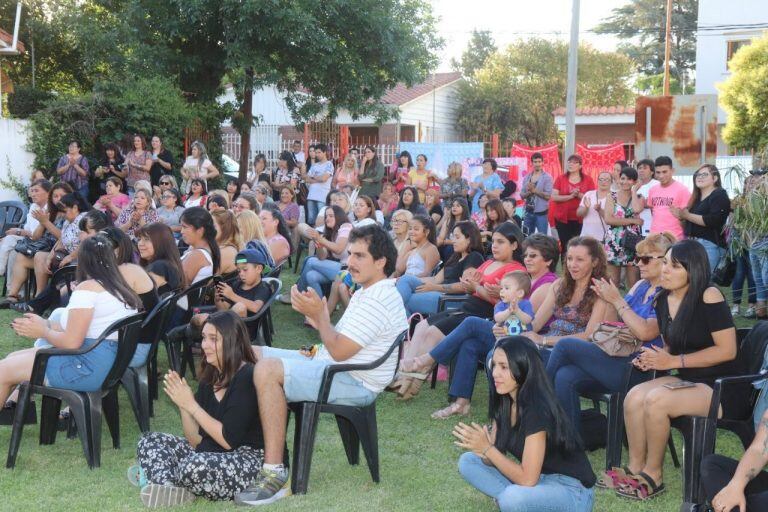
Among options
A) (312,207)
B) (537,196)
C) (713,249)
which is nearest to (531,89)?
(312,207)

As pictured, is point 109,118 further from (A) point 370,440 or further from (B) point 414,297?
(A) point 370,440

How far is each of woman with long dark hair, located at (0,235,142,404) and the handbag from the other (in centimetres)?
267

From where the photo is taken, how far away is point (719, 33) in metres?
28.1

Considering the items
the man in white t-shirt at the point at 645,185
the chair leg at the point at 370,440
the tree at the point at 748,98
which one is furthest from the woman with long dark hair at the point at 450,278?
the tree at the point at 748,98

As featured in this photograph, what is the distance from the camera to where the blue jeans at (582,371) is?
4906 millimetres

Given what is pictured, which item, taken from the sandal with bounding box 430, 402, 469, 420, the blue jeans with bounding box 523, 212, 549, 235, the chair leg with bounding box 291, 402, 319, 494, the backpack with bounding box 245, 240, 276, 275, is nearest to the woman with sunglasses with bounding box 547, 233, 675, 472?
the sandal with bounding box 430, 402, 469, 420

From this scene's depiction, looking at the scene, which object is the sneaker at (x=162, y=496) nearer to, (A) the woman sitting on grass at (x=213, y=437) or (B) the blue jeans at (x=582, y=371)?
(A) the woman sitting on grass at (x=213, y=437)

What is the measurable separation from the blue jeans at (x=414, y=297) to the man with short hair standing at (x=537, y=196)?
455cm

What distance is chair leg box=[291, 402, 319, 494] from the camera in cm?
438

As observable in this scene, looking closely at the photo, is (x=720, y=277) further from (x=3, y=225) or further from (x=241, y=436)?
(x=3, y=225)

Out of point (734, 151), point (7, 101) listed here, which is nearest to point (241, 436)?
point (7, 101)

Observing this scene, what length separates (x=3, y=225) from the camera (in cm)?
1111

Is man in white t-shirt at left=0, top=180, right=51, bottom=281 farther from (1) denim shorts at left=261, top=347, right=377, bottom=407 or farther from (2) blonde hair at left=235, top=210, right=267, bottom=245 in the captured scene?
(1) denim shorts at left=261, top=347, right=377, bottom=407

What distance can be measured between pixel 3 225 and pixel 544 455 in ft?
30.1
